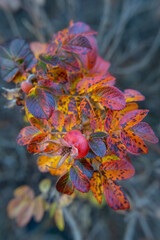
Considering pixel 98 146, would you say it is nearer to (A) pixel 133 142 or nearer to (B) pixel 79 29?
(A) pixel 133 142

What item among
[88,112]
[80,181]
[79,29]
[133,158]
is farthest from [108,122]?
[133,158]

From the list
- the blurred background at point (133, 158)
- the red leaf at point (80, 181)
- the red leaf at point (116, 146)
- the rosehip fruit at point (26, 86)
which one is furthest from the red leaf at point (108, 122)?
the blurred background at point (133, 158)

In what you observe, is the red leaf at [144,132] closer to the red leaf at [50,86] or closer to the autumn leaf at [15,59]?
the red leaf at [50,86]

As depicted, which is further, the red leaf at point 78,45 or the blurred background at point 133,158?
the blurred background at point 133,158

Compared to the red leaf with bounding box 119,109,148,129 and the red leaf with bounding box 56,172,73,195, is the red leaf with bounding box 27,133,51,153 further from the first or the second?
the red leaf with bounding box 119,109,148,129

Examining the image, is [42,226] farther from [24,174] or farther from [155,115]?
[155,115]

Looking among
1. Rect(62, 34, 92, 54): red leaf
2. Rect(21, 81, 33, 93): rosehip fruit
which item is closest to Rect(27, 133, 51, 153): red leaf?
Rect(21, 81, 33, 93): rosehip fruit

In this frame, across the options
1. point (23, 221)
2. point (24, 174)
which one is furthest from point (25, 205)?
point (24, 174)
